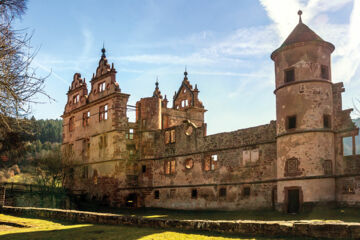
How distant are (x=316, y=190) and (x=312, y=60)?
714 cm

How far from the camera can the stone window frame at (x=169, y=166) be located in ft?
105

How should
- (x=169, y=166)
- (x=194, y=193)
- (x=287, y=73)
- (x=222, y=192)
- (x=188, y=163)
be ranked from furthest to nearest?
(x=169, y=166) < (x=188, y=163) < (x=194, y=193) < (x=222, y=192) < (x=287, y=73)

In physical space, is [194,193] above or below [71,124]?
below

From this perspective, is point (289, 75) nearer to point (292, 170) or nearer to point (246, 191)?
point (292, 170)

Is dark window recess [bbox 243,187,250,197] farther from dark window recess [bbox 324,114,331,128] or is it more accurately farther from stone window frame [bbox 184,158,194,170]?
dark window recess [bbox 324,114,331,128]

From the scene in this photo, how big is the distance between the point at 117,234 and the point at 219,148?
49.7ft

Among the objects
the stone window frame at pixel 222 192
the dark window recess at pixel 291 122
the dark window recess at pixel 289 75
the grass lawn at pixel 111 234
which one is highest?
the dark window recess at pixel 289 75

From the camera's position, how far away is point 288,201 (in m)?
21.4

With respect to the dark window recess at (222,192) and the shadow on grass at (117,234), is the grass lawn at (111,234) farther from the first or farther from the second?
the dark window recess at (222,192)

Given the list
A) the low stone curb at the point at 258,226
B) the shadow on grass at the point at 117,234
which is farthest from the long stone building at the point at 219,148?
the shadow on grass at the point at 117,234

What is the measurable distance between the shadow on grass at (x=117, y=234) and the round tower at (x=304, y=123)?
32.3ft

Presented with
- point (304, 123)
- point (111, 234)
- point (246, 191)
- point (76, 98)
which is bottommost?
point (111, 234)

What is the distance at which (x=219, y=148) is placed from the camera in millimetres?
27562

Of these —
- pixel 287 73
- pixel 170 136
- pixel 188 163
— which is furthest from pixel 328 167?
pixel 170 136
